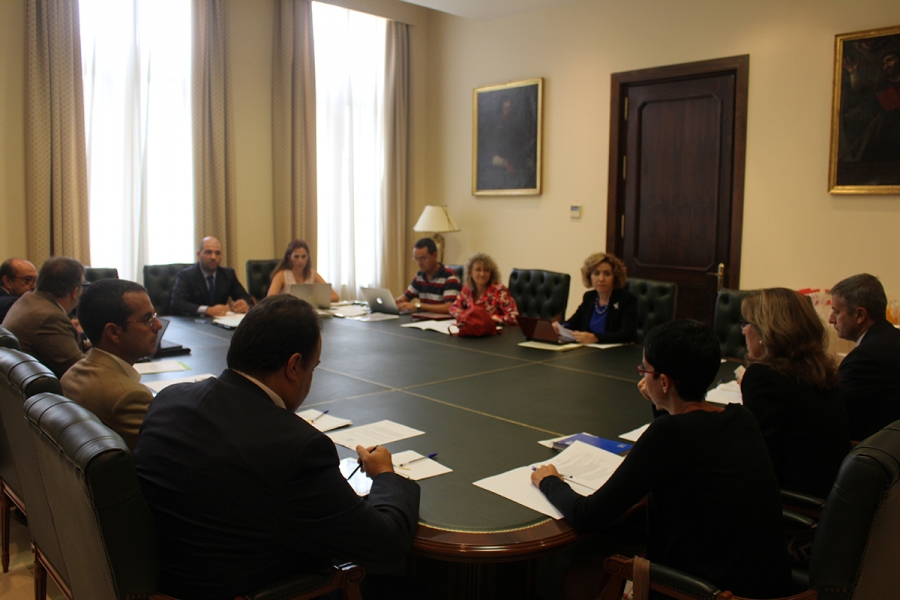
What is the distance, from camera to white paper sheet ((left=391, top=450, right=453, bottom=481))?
1845mm

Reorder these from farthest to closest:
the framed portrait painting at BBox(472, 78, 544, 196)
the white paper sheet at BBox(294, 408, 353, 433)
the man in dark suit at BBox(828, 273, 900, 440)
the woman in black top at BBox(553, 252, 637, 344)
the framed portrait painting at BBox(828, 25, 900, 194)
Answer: the framed portrait painting at BBox(472, 78, 544, 196) < the framed portrait painting at BBox(828, 25, 900, 194) < the woman in black top at BBox(553, 252, 637, 344) < the man in dark suit at BBox(828, 273, 900, 440) < the white paper sheet at BBox(294, 408, 353, 433)

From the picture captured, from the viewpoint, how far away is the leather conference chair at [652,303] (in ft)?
13.4

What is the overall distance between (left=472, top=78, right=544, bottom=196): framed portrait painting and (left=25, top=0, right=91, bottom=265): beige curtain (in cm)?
344

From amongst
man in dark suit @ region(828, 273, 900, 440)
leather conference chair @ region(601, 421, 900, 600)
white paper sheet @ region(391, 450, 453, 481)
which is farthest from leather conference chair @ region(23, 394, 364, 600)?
man in dark suit @ region(828, 273, 900, 440)

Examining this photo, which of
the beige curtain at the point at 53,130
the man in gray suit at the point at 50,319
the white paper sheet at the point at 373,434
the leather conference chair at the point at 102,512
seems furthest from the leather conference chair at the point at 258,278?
the leather conference chair at the point at 102,512

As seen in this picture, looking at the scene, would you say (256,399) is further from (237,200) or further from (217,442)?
(237,200)

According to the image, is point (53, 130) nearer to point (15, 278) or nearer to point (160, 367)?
point (15, 278)

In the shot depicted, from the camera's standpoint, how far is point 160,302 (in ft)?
16.8

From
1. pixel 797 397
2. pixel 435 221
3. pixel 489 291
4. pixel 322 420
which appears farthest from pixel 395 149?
pixel 797 397

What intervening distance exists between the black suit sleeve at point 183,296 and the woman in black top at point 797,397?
382cm

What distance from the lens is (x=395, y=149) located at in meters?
7.18

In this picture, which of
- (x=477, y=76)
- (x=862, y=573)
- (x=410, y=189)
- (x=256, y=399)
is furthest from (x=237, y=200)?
(x=862, y=573)

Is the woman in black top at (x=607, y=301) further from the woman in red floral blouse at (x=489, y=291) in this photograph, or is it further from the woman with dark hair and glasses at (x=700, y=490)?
the woman with dark hair and glasses at (x=700, y=490)

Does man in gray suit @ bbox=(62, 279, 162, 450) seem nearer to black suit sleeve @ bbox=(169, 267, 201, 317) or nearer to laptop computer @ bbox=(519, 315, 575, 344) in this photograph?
laptop computer @ bbox=(519, 315, 575, 344)
